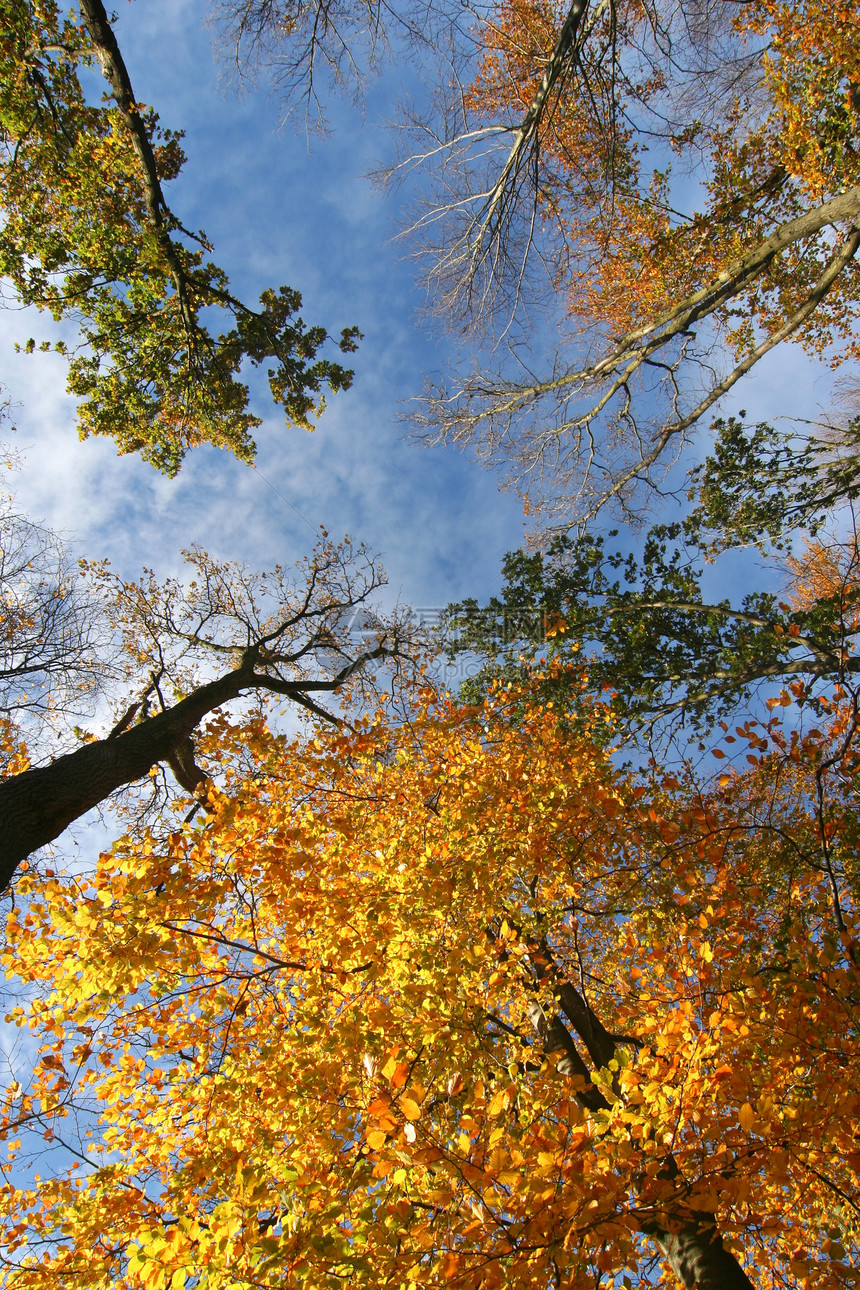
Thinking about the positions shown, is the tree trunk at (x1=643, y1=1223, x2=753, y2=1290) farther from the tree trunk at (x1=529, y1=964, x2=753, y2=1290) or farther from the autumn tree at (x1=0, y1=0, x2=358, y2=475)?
the autumn tree at (x1=0, y1=0, x2=358, y2=475)

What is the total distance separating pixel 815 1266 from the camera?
2824 mm

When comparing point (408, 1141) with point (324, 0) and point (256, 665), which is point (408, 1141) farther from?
point (324, 0)

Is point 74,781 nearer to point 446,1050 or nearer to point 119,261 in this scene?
point 446,1050

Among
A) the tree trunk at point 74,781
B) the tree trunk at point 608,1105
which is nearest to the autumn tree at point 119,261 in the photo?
the tree trunk at point 74,781

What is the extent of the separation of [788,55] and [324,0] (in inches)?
250

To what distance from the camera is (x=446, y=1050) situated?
3947 mm

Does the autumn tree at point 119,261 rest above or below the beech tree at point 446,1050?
above

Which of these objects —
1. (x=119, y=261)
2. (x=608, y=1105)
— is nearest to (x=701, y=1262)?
(x=608, y=1105)

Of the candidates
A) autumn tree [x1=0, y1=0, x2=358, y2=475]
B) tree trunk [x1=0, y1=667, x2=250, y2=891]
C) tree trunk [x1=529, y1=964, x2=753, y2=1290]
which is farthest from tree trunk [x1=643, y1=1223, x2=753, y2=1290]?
autumn tree [x1=0, y1=0, x2=358, y2=475]

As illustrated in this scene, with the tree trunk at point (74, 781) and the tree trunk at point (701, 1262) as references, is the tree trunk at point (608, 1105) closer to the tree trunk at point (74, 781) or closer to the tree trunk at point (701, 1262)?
the tree trunk at point (701, 1262)

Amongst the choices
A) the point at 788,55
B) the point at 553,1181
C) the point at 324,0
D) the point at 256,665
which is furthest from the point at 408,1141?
the point at 788,55

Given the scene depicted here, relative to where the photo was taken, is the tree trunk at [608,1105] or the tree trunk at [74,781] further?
the tree trunk at [74,781]

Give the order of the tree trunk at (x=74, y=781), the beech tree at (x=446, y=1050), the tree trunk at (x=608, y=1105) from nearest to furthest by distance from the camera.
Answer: the beech tree at (x=446, y=1050), the tree trunk at (x=608, y=1105), the tree trunk at (x=74, y=781)

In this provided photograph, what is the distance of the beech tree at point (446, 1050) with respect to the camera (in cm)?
224
